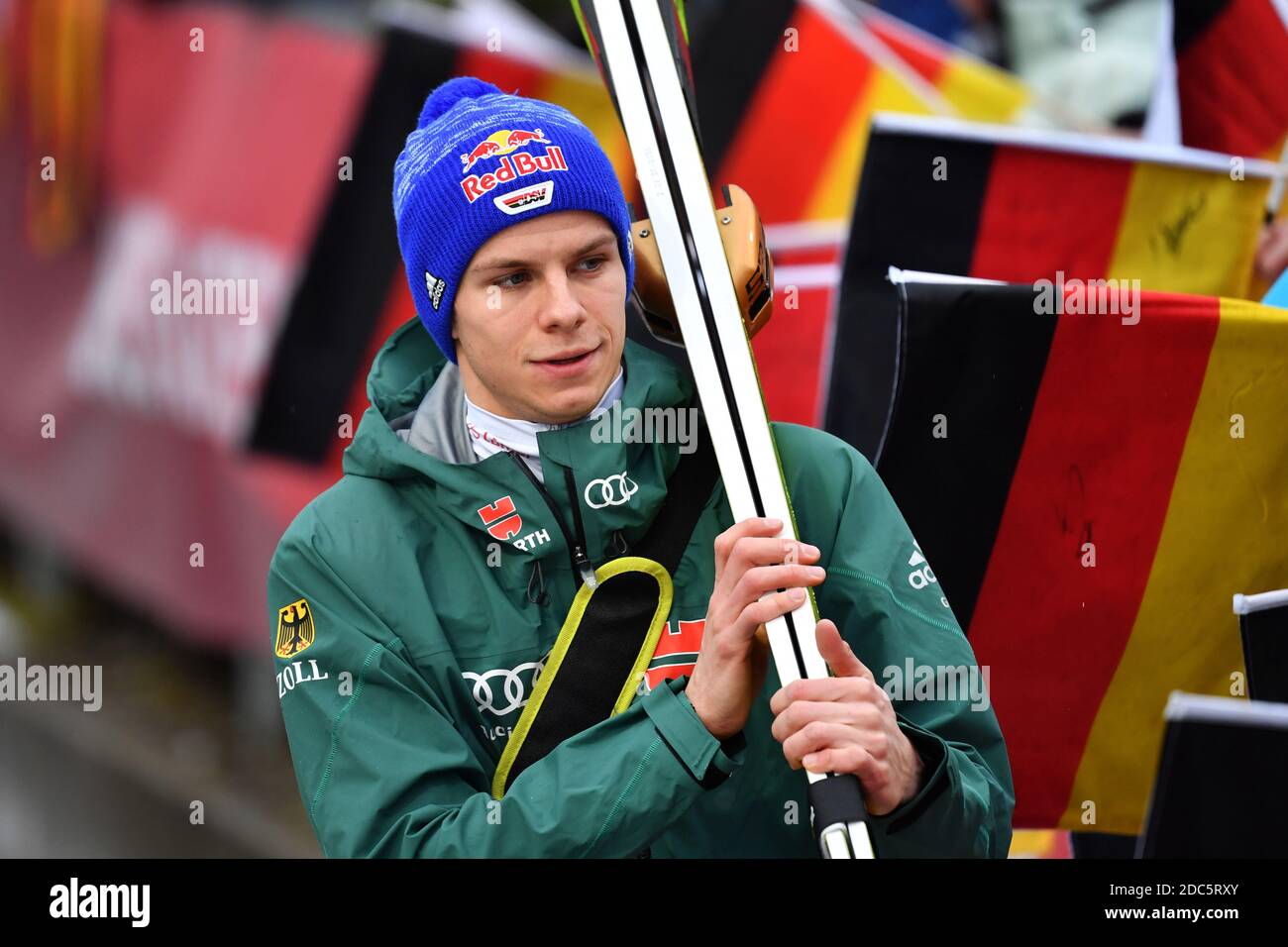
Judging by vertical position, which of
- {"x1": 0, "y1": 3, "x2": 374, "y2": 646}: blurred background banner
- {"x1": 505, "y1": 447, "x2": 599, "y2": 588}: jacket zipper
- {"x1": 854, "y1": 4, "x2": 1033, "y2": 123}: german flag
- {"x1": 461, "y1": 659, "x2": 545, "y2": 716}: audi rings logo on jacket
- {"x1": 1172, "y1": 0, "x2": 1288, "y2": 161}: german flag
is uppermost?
{"x1": 0, "y1": 3, "x2": 374, "y2": 646}: blurred background banner

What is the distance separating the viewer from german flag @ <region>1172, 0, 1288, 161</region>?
12.3 ft

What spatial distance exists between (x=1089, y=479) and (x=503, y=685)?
118cm

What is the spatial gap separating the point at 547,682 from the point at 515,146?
728 millimetres

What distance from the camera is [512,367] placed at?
2.42 meters

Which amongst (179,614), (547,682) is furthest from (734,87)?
(179,614)

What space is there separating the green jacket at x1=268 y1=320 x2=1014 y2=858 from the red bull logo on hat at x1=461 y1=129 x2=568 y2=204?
0.30m

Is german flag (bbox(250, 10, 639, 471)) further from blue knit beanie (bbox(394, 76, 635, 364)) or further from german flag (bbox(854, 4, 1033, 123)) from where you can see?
blue knit beanie (bbox(394, 76, 635, 364))

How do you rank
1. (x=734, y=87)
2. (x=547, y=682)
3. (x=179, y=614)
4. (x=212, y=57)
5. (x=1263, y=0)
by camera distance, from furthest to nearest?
1. (x=179, y=614)
2. (x=212, y=57)
3. (x=734, y=87)
4. (x=1263, y=0)
5. (x=547, y=682)

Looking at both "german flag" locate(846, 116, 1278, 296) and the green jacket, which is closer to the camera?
the green jacket

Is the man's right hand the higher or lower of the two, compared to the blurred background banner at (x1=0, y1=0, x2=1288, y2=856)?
lower

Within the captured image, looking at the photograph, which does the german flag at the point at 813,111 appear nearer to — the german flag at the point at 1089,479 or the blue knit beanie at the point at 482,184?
the german flag at the point at 1089,479

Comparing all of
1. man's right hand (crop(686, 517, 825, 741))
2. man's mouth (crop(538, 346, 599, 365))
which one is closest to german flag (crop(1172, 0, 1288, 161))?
man's mouth (crop(538, 346, 599, 365))

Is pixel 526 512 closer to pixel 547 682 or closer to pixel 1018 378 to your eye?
pixel 547 682

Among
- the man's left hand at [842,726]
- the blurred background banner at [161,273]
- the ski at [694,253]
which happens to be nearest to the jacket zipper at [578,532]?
the ski at [694,253]
